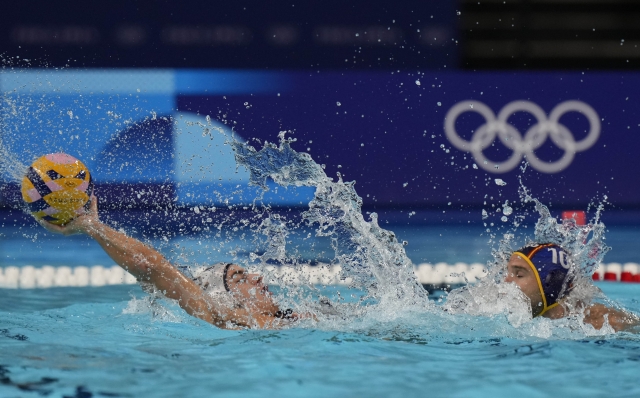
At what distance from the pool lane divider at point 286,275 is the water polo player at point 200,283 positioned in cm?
170

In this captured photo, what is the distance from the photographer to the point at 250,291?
308cm

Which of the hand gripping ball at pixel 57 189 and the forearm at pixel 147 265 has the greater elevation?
the hand gripping ball at pixel 57 189

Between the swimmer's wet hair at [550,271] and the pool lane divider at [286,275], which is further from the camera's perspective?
the pool lane divider at [286,275]

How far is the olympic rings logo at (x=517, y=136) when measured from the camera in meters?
8.00

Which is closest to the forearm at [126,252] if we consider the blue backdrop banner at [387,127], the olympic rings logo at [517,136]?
the blue backdrop banner at [387,127]

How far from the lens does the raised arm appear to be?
105 inches

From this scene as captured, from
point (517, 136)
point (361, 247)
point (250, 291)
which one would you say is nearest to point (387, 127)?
point (517, 136)

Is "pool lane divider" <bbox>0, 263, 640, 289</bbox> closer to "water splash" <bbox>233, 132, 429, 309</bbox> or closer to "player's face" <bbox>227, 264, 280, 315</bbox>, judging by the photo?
"water splash" <bbox>233, 132, 429, 309</bbox>

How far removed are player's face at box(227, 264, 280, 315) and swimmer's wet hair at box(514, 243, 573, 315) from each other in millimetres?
992

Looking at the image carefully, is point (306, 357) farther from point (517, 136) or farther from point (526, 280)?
point (517, 136)

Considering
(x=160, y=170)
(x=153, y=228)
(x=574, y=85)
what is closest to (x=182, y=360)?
(x=153, y=228)

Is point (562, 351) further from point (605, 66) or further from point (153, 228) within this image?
point (605, 66)

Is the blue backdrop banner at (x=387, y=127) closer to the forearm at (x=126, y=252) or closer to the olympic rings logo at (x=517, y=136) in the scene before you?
the olympic rings logo at (x=517, y=136)

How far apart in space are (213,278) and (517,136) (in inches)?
215
